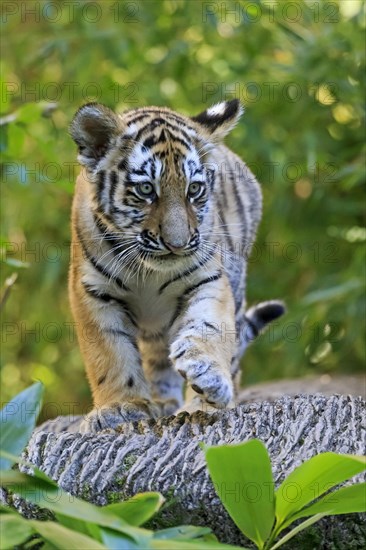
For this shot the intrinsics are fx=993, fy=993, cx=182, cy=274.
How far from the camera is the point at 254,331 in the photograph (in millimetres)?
4879

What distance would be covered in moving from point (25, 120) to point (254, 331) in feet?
5.31

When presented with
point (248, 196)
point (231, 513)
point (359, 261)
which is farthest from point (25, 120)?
point (359, 261)

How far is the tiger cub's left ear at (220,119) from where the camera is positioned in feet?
13.4

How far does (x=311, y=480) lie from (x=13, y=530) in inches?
27.9

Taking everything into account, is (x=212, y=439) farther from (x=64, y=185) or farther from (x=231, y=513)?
(x=64, y=185)

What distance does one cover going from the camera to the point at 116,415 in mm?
3609

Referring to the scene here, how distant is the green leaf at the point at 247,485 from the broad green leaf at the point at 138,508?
177mm

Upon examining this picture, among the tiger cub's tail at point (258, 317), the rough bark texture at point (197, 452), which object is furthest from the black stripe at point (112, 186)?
the tiger cub's tail at point (258, 317)

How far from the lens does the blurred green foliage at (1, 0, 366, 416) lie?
619 cm

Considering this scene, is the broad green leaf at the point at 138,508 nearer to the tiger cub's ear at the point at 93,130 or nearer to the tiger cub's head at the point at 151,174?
the tiger cub's head at the point at 151,174

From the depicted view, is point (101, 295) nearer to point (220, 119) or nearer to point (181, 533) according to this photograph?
point (220, 119)

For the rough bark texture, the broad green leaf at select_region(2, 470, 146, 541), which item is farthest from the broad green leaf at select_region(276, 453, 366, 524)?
the broad green leaf at select_region(2, 470, 146, 541)

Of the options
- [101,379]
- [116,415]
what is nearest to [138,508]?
[116,415]

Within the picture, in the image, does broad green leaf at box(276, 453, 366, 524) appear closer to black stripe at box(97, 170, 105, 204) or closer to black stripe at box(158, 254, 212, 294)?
black stripe at box(158, 254, 212, 294)
